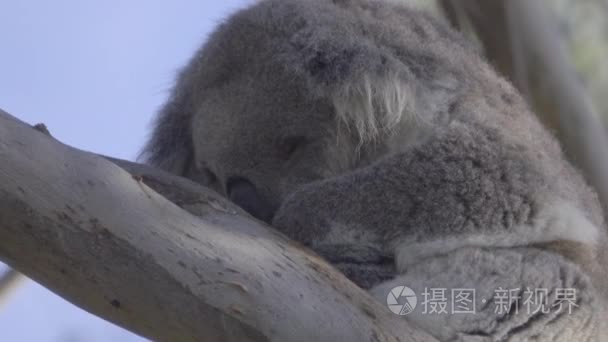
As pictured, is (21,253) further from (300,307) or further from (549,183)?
(549,183)

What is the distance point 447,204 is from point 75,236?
3.97 ft

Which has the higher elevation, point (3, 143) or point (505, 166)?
point (505, 166)

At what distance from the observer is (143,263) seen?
2.34m

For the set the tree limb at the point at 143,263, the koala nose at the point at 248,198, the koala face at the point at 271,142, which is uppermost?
the koala face at the point at 271,142

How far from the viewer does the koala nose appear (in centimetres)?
338

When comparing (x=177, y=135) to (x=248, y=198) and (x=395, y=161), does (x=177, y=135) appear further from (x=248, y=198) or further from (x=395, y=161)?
(x=395, y=161)

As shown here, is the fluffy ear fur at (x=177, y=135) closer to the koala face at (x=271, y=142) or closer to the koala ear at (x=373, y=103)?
the koala face at (x=271, y=142)

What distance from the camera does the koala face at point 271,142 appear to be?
137 inches

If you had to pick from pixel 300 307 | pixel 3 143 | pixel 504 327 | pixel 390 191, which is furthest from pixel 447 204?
pixel 3 143

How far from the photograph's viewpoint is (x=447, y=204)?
2.97m
